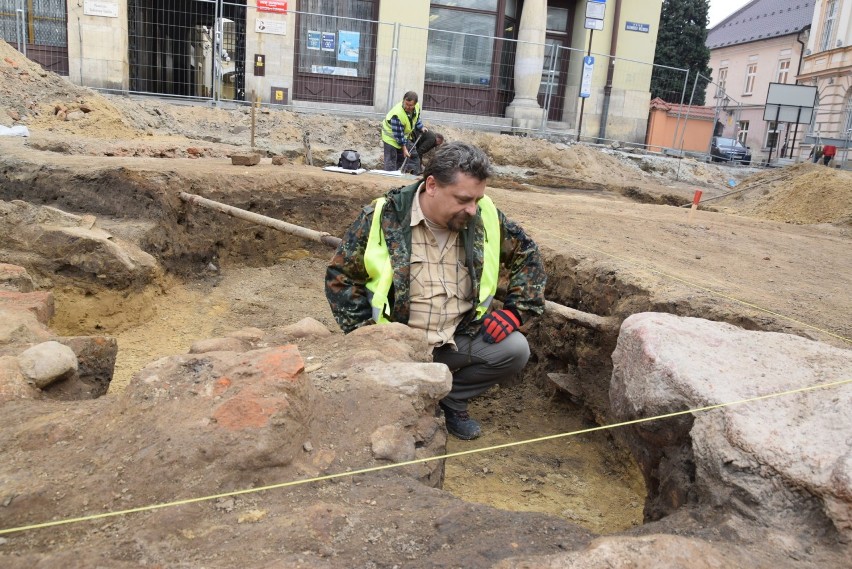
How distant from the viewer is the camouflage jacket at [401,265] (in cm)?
360

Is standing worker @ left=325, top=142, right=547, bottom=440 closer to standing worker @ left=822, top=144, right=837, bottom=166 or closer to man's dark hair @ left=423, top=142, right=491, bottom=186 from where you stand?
man's dark hair @ left=423, top=142, right=491, bottom=186

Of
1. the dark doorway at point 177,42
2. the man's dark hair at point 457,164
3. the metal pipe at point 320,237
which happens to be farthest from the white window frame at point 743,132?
the man's dark hair at point 457,164

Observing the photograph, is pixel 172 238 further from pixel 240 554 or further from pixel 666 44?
pixel 666 44

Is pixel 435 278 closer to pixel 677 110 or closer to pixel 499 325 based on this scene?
pixel 499 325

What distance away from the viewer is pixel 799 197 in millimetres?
11336

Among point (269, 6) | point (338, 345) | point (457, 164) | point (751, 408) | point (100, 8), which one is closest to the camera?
point (751, 408)

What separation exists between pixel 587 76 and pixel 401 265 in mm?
A: 13683

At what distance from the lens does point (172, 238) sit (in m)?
6.80

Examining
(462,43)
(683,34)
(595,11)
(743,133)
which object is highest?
(683,34)

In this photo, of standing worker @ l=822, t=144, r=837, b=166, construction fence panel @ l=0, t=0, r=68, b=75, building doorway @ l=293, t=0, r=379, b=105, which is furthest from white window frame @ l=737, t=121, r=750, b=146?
construction fence panel @ l=0, t=0, r=68, b=75

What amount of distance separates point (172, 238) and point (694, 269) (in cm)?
482

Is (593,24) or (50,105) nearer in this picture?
(50,105)

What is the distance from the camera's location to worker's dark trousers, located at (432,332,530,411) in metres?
3.90

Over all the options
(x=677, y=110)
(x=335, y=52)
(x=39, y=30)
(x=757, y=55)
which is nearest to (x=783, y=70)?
(x=757, y=55)
